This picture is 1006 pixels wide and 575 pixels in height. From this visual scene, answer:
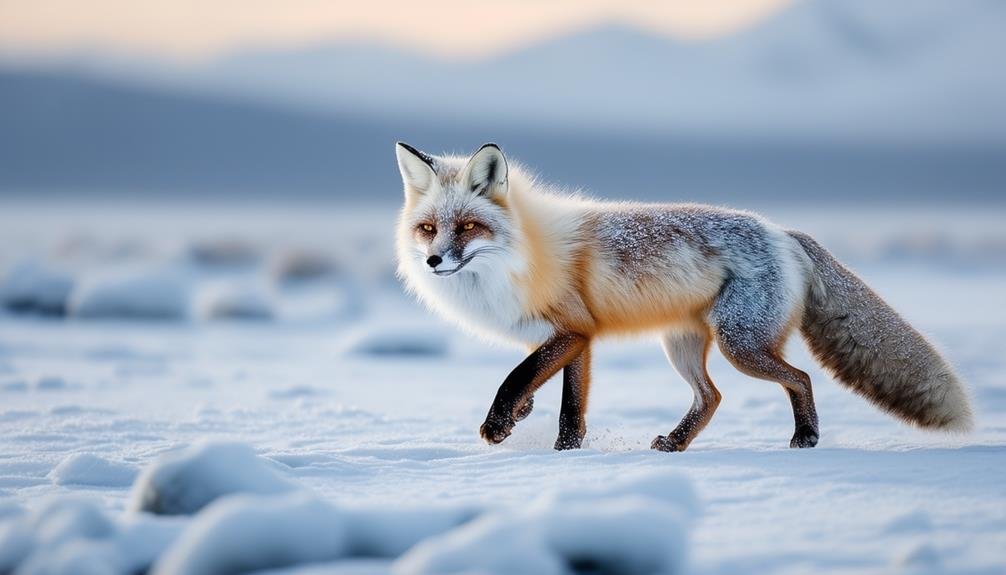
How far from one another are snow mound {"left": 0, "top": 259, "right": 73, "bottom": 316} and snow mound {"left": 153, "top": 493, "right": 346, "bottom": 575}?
1074 cm

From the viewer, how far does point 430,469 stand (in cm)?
398

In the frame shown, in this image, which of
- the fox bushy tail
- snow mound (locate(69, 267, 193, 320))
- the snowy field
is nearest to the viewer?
the snowy field

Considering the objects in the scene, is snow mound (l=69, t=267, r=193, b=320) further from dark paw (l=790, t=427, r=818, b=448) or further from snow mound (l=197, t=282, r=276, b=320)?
dark paw (l=790, t=427, r=818, b=448)

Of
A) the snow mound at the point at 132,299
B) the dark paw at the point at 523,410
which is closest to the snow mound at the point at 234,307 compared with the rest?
the snow mound at the point at 132,299

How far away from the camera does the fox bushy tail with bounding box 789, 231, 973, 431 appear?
432 centimetres

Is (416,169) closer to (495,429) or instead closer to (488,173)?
(488,173)

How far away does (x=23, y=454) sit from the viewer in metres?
4.44

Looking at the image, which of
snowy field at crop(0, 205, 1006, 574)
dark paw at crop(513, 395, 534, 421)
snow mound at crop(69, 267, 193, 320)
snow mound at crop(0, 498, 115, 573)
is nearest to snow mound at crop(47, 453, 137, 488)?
snowy field at crop(0, 205, 1006, 574)

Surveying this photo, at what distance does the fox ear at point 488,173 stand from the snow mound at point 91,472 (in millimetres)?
1898

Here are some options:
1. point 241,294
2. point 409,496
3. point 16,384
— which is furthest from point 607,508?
point 241,294

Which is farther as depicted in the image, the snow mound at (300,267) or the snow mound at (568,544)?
the snow mound at (300,267)

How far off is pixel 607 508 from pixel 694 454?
5.70 feet

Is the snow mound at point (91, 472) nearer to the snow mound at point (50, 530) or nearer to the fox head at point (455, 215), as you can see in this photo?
the snow mound at point (50, 530)

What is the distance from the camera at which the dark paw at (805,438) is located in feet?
14.5
